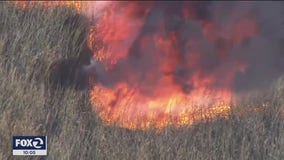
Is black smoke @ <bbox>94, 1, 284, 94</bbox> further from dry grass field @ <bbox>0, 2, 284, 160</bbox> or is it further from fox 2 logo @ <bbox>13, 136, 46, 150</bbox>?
fox 2 logo @ <bbox>13, 136, 46, 150</bbox>

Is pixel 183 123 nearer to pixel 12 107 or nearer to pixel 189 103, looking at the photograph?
pixel 189 103

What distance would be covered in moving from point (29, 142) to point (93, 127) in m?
0.63

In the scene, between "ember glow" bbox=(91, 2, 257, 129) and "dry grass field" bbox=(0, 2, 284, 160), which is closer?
"dry grass field" bbox=(0, 2, 284, 160)

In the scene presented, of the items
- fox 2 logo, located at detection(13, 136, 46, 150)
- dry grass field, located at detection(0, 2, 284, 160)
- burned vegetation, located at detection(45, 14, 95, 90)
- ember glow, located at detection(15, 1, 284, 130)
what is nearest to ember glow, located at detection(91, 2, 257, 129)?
ember glow, located at detection(15, 1, 284, 130)

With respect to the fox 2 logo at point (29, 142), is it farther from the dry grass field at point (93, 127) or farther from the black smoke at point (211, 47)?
the black smoke at point (211, 47)

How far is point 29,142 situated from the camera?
5.65 meters

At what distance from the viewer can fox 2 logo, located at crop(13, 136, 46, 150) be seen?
5573 mm

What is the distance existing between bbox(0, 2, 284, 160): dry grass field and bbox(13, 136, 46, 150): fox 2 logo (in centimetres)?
5

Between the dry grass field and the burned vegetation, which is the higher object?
the burned vegetation

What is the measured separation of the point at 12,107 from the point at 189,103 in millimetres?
1747

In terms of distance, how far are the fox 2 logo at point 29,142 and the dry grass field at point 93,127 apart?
0.18 ft

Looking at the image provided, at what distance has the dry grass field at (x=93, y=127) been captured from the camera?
18.2 feet

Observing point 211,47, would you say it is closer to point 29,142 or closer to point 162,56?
point 162,56

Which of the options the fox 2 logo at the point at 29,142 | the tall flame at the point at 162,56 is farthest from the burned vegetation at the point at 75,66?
the fox 2 logo at the point at 29,142
